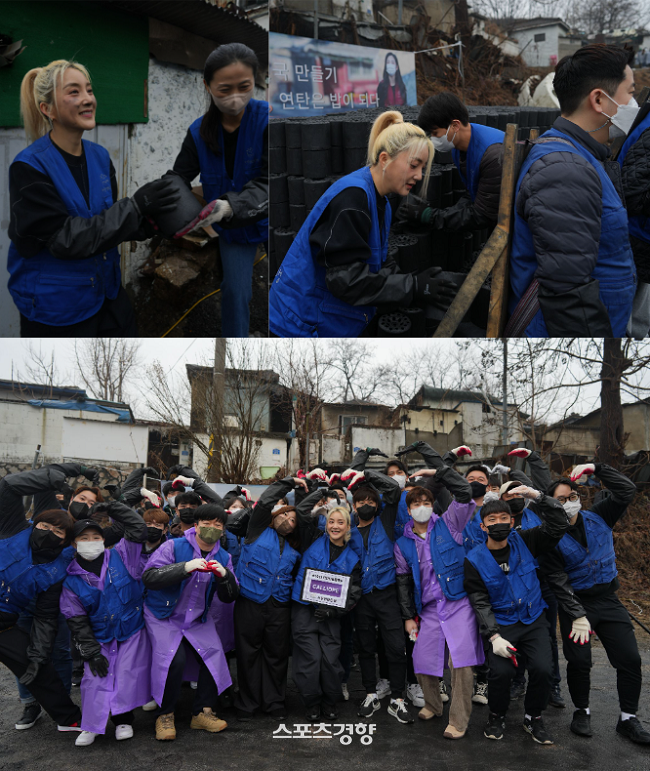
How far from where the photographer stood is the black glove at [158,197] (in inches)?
184

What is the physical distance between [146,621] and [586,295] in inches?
135

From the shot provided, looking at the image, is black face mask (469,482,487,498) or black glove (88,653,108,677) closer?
black glove (88,653,108,677)

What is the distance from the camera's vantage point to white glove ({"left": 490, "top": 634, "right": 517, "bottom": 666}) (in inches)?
164

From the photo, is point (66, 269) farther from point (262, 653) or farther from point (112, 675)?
point (262, 653)

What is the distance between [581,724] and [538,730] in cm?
34

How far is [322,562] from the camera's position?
4809 millimetres

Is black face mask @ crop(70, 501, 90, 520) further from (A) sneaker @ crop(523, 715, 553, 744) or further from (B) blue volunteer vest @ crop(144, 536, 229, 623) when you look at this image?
(A) sneaker @ crop(523, 715, 553, 744)

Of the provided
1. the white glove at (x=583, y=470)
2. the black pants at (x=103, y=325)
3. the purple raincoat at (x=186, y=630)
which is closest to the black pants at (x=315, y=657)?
the purple raincoat at (x=186, y=630)

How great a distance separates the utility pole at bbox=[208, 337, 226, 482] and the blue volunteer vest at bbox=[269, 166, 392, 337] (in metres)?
1.22

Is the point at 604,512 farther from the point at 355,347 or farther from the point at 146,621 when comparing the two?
the point at 146,621

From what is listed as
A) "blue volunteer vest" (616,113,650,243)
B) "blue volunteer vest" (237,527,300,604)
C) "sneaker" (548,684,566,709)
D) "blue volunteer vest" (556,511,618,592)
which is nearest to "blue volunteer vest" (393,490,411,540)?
"blue volunteer vest" (237,527,300,604)

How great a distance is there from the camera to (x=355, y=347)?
17.0 feet

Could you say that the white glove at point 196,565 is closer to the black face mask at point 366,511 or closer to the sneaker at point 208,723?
the sneaker at point 208,723

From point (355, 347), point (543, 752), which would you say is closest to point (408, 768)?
point (543, 752)
